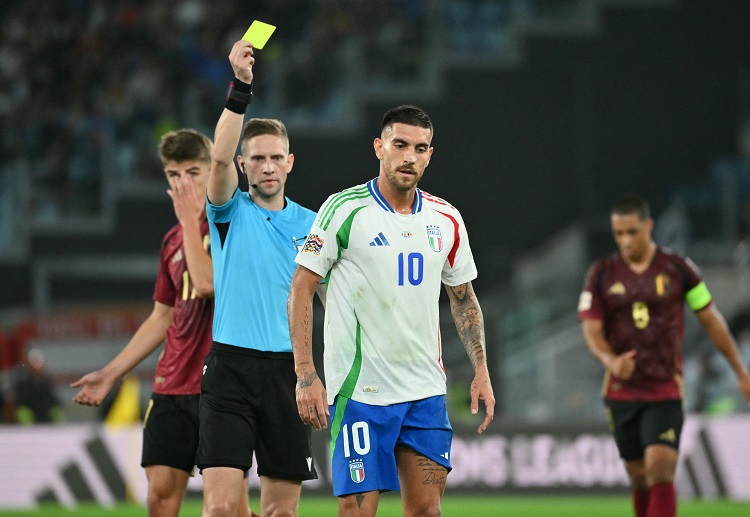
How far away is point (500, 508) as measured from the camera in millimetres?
13656

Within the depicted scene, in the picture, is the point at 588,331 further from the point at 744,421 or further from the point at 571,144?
the point at 571,144

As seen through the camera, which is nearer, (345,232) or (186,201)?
(345,232)

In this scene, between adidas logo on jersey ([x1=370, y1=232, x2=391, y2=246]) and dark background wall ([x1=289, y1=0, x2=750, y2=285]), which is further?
dark background wall ([x1=289, y1=0, x2=750, y2=285])

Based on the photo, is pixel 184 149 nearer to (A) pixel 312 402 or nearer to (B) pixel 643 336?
(A) pixel 312 402

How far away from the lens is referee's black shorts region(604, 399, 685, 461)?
30.3 ft

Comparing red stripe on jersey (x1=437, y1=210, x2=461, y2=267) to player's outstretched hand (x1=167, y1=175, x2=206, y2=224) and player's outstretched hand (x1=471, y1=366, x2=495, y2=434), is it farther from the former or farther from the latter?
player's outstretched hand (x1=167, y1=175, x2=206, y2=224)

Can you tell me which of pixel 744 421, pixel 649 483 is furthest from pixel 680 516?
pixel 649 483

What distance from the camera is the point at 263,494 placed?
6867 millimetres

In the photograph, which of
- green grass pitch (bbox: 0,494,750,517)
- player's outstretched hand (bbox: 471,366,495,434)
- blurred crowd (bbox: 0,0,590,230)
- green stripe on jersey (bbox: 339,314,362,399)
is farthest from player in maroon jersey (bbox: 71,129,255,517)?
blurred crowd (bbox: 0,0,590,230)

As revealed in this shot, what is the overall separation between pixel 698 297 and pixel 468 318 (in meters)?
3.55

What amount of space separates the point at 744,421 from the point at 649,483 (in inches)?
228

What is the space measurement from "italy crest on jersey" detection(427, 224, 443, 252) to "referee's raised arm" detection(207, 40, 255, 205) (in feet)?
3.47

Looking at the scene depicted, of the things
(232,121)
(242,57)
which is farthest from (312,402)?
(242,57)

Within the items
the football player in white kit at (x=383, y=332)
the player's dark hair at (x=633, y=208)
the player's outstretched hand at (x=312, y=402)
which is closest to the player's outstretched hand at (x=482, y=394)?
the football player in white kit at (x=383, y=332)
